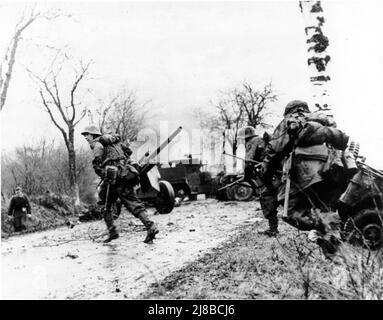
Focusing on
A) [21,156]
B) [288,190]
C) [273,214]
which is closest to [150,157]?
[273,214]

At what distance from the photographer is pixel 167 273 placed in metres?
4.63

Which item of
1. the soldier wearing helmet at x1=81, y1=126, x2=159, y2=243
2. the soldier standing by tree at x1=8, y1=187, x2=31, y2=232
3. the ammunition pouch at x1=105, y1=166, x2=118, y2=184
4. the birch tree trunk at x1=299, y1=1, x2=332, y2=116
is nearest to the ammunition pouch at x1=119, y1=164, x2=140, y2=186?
the soldier wearing helmet at x1=81, y1=126, x2=159, y2=243

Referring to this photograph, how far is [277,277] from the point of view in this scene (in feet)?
12.7

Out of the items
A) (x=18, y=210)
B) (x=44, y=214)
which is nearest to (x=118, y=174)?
(x=18, y=210)

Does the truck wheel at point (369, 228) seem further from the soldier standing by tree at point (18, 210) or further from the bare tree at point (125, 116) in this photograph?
the bare tree at point (125, 116)

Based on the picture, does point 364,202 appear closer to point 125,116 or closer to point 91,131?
point 91,131

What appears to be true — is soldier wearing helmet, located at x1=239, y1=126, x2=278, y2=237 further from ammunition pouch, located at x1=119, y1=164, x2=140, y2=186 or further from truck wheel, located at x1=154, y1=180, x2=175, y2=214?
truck wheel, located at x1=154, y1=180, x2=175, y2=214

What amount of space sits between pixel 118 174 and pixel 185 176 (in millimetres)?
10276

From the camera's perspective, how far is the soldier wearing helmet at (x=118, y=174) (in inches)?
260

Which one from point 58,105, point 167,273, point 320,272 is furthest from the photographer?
point 58,105

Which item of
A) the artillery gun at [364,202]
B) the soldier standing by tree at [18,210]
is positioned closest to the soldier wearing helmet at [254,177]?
the artillery gun at [364,202]

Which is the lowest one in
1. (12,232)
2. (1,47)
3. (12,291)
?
(12,232)

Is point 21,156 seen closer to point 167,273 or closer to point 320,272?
point 167,273

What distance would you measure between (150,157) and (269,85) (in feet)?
39.3
